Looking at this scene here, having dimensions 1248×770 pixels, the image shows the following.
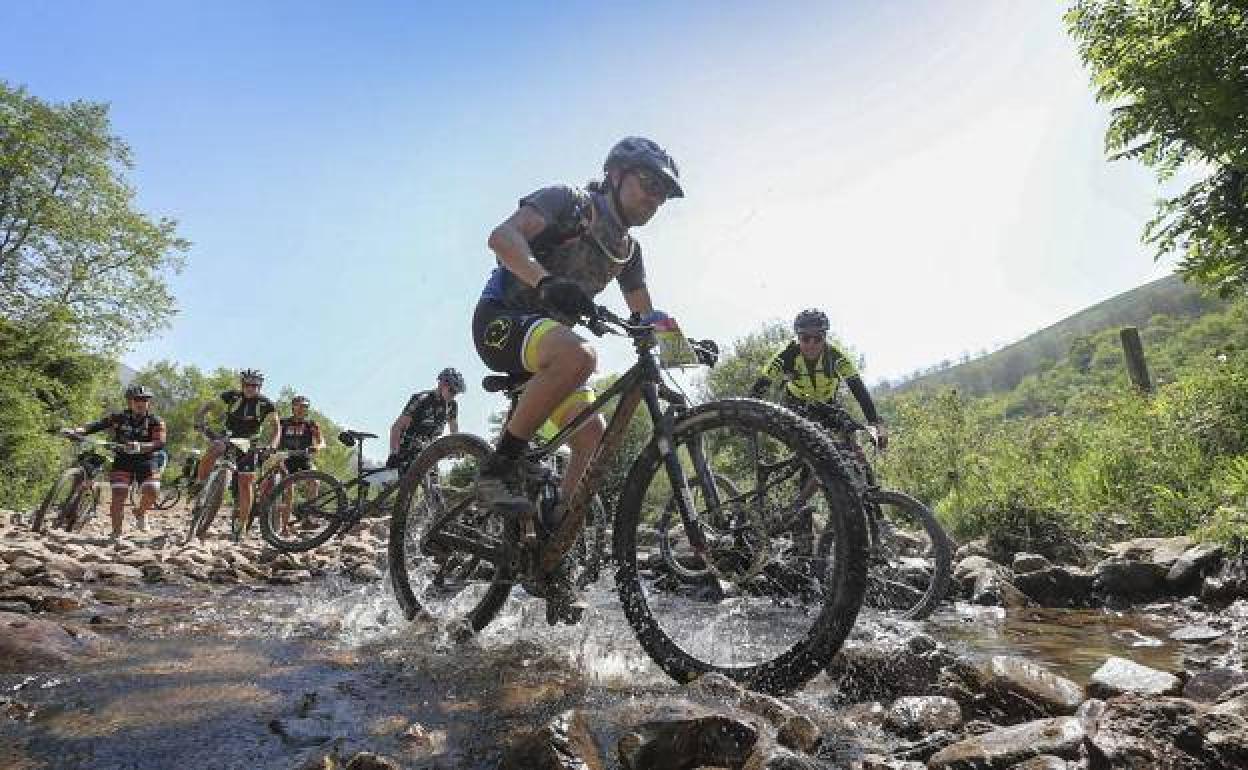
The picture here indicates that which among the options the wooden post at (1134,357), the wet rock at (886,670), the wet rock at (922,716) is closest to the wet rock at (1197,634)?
the wet rock at (886,670)

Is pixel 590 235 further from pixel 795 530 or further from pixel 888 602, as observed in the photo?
pixel 888 602

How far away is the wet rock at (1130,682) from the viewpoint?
2551mm

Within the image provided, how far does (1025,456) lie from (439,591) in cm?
1337

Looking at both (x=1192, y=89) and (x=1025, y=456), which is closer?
(x=1192, y=89)

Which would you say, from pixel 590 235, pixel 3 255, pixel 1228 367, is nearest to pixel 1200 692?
pixel 590 235

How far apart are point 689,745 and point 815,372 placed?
649 centimetres

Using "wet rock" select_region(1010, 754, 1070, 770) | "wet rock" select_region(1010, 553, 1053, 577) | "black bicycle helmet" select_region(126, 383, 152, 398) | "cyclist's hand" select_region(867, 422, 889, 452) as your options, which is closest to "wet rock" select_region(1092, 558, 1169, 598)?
"wet rock" select_region(1010, 553, 1053, 577)

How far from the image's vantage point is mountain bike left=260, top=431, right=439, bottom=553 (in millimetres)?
9695

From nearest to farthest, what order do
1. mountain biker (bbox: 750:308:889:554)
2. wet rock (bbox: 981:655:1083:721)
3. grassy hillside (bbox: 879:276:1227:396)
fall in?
wet rock (bbox: 981:655:1083:721) < mountain biker (bbox: 750:308:889:554) < grassy hillside (bbox: 879:276:1227:396)

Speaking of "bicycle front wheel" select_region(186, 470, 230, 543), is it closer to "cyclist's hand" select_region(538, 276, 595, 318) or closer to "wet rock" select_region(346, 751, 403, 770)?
"cyclist's hand" select_region(538, 276, 595, 318)

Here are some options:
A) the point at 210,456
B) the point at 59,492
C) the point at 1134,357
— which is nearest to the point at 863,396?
the point at 210,456

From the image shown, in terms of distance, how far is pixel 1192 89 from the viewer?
395 inches

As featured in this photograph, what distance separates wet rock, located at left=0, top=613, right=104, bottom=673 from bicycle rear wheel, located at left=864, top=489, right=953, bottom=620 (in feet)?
17.1

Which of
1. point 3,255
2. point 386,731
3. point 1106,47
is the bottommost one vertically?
point 386,731
